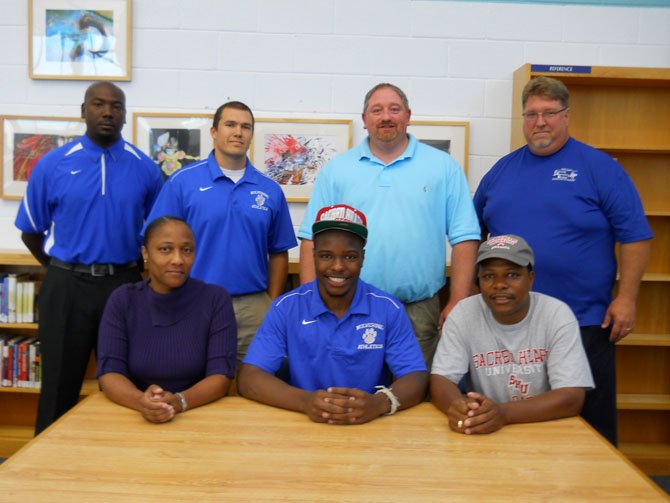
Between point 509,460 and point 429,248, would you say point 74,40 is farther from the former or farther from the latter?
point 509,460

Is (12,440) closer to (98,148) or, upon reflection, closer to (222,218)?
(98,148)

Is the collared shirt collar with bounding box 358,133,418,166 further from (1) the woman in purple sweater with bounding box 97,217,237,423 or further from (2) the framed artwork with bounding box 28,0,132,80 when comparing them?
A: (2) the framed artwork with bounding box 28,0,132,80

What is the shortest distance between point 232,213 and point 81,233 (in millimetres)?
691

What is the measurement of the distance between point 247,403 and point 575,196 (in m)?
1.45

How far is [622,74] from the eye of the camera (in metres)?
3.46

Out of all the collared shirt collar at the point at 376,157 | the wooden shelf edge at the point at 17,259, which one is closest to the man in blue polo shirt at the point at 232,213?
the collared shirt collar at the point at 376,157

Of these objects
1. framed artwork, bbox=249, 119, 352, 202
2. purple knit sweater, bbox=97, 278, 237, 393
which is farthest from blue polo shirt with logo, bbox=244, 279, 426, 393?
framed artwork, bbox=249, 119, 352, 202

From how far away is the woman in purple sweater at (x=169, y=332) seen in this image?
6.64 ft

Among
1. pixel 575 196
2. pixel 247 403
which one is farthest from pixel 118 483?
pixel 575 196

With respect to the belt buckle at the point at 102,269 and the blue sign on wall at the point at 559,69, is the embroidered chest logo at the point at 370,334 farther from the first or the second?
the blue sign on wall at the point at 559,69

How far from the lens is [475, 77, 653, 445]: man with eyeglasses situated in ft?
8.25

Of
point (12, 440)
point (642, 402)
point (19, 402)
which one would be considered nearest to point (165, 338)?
point (12, 440)

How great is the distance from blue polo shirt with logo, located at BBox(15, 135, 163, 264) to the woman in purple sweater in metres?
0.85

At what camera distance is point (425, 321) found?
2639 millimetres
